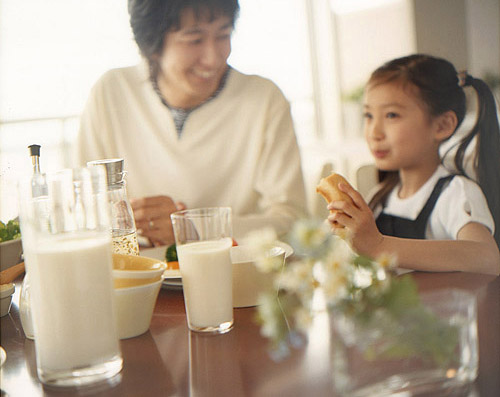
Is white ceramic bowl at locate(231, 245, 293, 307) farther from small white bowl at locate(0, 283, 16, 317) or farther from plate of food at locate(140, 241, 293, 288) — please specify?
small white bowl at locate(0, 283, 16, 317)

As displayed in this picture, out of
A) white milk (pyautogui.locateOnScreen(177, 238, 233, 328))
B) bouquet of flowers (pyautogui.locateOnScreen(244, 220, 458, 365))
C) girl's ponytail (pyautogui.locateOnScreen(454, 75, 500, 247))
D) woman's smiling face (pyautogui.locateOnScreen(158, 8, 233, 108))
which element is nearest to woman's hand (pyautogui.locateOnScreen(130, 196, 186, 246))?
woman's smiling face (pyautogui.locateOnScreen(158, 8, 233, 108))

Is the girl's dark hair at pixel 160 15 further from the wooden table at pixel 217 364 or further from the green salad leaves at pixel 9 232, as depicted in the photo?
the wooden table at pixel 217 364

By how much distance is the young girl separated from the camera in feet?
5.17

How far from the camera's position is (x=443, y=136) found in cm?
162

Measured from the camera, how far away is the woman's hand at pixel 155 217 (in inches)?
73.9

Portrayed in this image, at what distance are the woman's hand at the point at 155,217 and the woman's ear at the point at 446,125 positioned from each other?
2.74ft

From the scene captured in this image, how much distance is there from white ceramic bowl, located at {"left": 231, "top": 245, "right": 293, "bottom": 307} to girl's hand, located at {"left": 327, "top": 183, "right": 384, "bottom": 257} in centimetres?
38

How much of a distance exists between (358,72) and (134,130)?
75 cm

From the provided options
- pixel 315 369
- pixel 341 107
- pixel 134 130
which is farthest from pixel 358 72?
pixel 315 369

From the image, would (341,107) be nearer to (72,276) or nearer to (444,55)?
(444,55)

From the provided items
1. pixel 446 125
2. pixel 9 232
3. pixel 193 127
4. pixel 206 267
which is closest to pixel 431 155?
pixel 446 125

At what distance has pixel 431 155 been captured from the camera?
5.37 ft

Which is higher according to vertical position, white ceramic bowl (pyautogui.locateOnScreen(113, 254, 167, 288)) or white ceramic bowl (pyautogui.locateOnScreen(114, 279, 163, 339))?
white ceramic bowl (pyautogui.locateOnScreen(113, 254, 167, 288))

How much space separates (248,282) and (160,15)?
3.86ft
